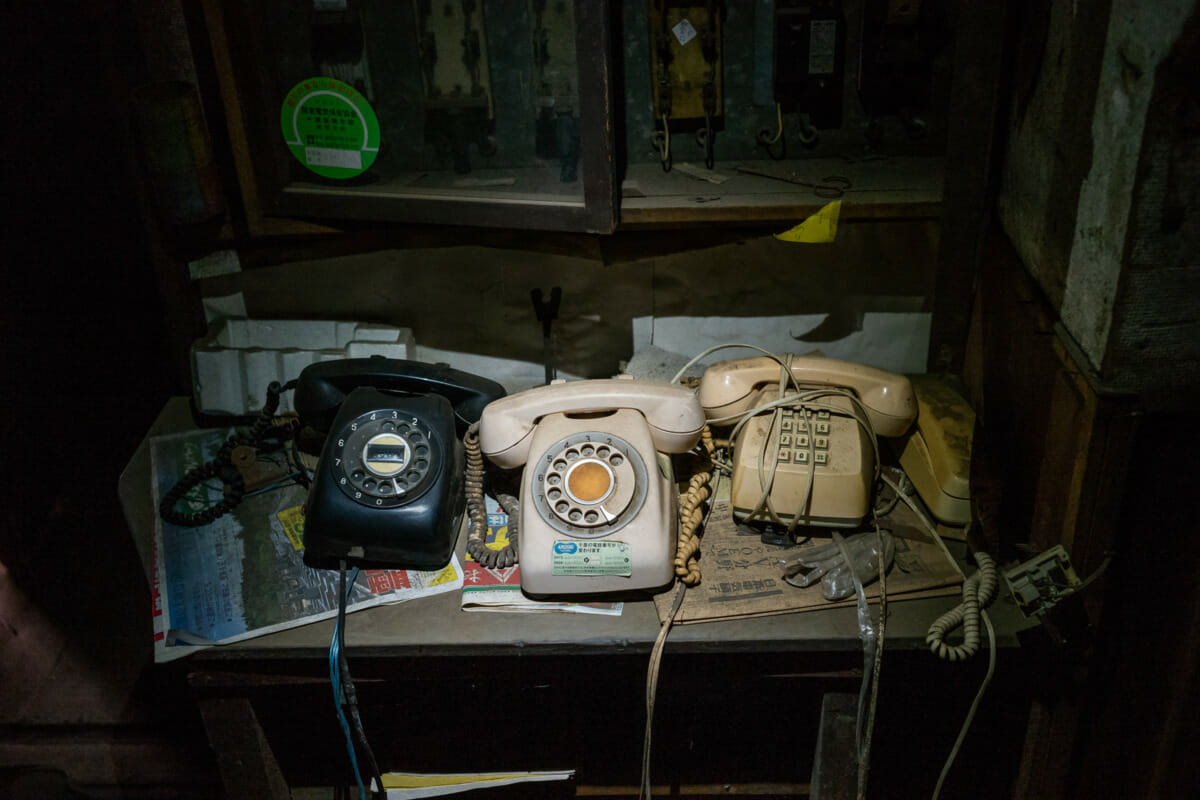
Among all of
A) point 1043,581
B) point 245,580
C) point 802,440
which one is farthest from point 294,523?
point 1043,581

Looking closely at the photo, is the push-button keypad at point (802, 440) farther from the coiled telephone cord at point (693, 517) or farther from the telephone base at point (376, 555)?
the telephone base at point (376, 555)

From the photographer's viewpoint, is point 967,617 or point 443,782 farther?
point 443,782

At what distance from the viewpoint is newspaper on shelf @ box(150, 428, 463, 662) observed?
1084mm

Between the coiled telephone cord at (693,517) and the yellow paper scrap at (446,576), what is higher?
the coiled telephone cord at (693,517)

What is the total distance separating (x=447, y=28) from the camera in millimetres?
1187

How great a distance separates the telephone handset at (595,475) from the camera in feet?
3.46

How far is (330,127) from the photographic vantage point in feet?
3.97

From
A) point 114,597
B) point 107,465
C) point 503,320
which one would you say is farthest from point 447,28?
point 114,597

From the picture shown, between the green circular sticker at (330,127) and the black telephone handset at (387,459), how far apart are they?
27 cm

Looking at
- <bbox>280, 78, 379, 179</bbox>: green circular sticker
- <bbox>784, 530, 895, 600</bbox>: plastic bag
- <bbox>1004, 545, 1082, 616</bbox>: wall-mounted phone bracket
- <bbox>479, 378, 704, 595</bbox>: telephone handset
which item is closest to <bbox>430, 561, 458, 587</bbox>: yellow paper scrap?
<bbox>479, 378, 704, 595</bbox>: telephone handset

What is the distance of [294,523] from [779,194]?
812mm

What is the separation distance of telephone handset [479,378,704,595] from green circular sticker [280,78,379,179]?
395 millimetres

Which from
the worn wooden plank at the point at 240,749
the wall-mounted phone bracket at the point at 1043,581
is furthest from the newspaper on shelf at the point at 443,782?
the wall-mounted phone bracket at the point at 1043,581

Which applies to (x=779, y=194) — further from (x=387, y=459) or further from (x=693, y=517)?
(x=387, y=459)
